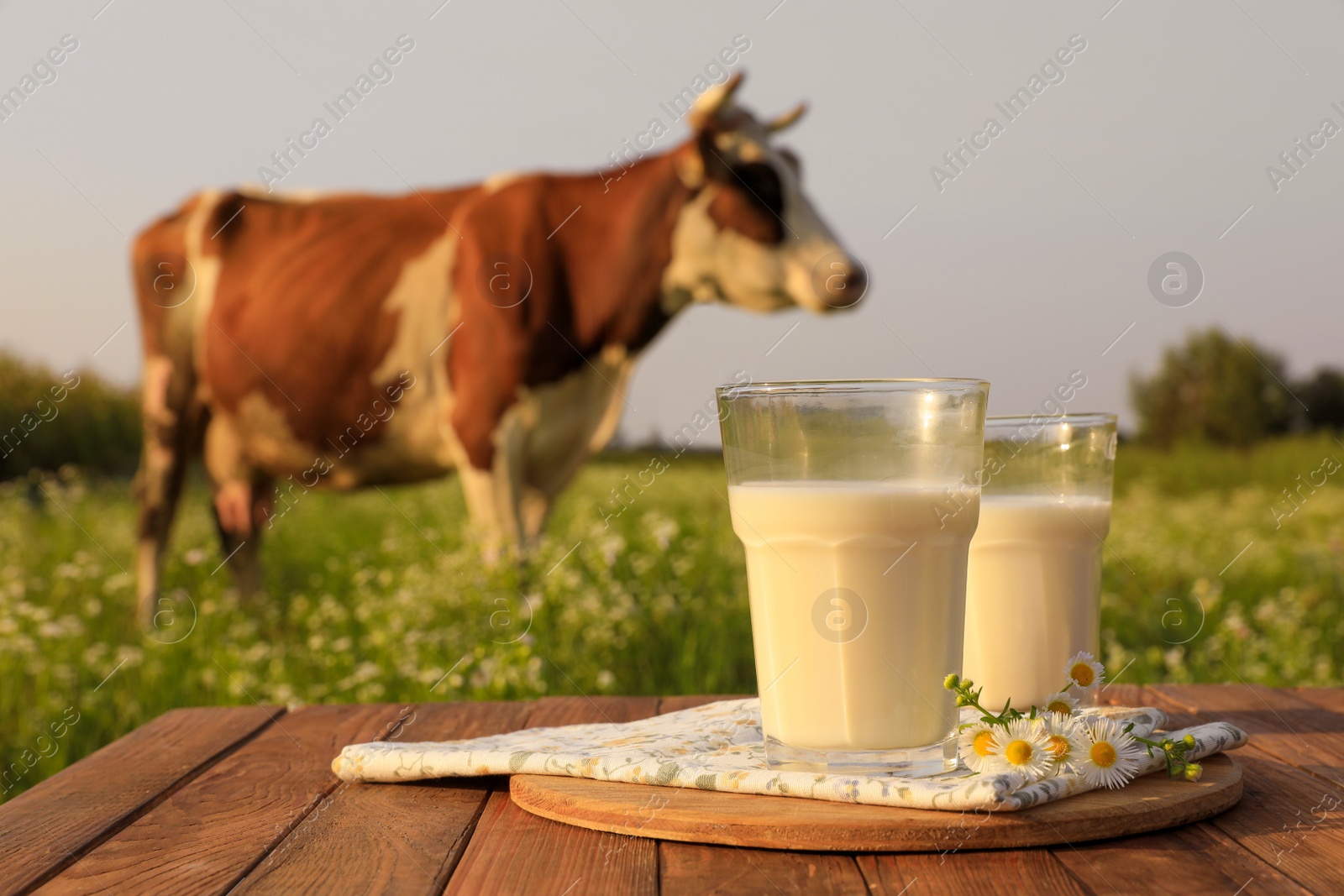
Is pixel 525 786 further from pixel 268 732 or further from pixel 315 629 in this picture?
pixel 315 629

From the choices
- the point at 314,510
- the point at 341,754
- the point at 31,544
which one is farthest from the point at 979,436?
the point at 314,510

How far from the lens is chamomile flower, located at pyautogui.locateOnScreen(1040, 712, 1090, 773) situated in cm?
88

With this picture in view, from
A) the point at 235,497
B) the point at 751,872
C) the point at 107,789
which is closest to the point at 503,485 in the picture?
the point at 235,497

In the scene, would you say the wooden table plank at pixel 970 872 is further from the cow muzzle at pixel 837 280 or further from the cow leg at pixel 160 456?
the cow leg at pixel 160 456

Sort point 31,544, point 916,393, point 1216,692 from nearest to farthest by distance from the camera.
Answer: point 916,393 < point 1216,692 < point 31,544

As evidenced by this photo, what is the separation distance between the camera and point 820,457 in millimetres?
935

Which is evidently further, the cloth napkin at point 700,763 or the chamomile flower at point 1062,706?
the chamomile flower at point 1062,706

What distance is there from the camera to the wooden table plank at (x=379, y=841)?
748 millimetres

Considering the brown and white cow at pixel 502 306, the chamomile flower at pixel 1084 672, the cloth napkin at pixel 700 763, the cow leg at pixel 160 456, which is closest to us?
the cloth napkin at pixel 700 763

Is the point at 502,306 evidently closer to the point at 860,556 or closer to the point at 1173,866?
the point at 860,556

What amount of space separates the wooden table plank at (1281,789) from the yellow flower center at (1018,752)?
5.5 inches

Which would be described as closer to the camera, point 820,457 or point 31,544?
point 820,457

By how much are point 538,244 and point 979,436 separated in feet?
9.07

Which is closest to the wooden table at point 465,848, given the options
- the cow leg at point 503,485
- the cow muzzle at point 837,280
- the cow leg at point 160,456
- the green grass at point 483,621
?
the green grass at point 483,621
